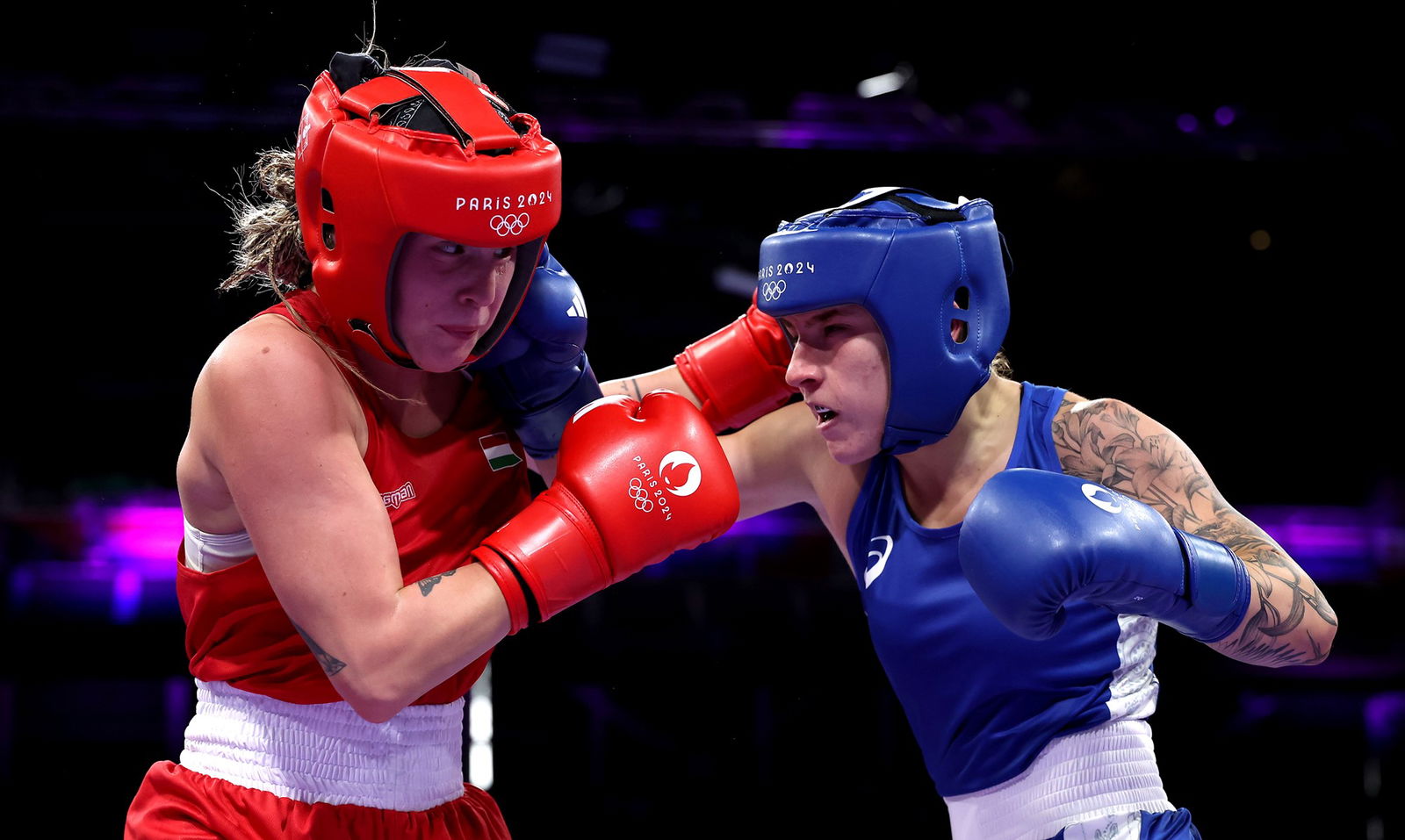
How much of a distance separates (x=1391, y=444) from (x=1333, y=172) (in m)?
1.58

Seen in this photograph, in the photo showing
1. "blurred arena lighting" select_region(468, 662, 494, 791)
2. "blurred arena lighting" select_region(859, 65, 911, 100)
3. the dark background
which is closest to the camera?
"blurred arena lighting" select_region(468, 662, 494, 791)

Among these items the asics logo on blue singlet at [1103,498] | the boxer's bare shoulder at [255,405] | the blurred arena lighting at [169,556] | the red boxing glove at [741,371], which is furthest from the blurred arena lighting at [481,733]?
the asics logo on blue singlet at [1103,498]

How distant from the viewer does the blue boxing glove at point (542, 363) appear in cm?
235

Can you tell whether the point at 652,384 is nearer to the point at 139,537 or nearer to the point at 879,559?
the point at 879,559

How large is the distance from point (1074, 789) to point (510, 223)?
141 cm

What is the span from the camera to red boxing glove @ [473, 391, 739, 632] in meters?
2.04

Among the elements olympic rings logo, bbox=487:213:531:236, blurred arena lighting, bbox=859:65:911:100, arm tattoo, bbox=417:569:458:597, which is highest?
olympic rings logo, bbox=487:213:531:236

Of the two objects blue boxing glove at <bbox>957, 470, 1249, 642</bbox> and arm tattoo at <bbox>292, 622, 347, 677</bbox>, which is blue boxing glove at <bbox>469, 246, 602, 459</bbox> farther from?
blue boxing glove at <bbox>957, 470, 1249, 642</bbox>

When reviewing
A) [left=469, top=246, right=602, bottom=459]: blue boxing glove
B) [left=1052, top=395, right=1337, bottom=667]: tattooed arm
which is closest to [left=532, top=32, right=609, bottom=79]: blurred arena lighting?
[left=469, top=246, right=602, bottom=459]: blue boxing glove

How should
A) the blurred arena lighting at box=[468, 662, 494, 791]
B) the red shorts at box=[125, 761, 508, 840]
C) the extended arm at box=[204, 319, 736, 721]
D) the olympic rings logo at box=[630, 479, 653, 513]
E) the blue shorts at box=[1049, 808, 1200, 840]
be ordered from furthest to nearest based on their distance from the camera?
the blurred arena lighting at box=[468, 662, 494, 791] → the blue shorts at box=[1049, 808, 1200, 840] → the olympic rings logo at box=[630, 479, 653, 513] → the red shorts at box=[125, 761, 508, 840] → the extended arm at box=[204, 319, 736, 721]

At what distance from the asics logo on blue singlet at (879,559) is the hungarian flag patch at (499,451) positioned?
2.40ft

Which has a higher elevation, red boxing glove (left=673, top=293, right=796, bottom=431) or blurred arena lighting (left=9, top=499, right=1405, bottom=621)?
red boxing glove (left=673, top=293, right=796, bottom=431)

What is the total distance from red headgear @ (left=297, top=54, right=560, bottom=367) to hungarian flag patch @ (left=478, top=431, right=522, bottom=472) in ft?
0.75

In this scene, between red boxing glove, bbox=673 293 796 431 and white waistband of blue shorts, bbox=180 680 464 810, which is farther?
red boxing glove, bbox=673 293 796 431
